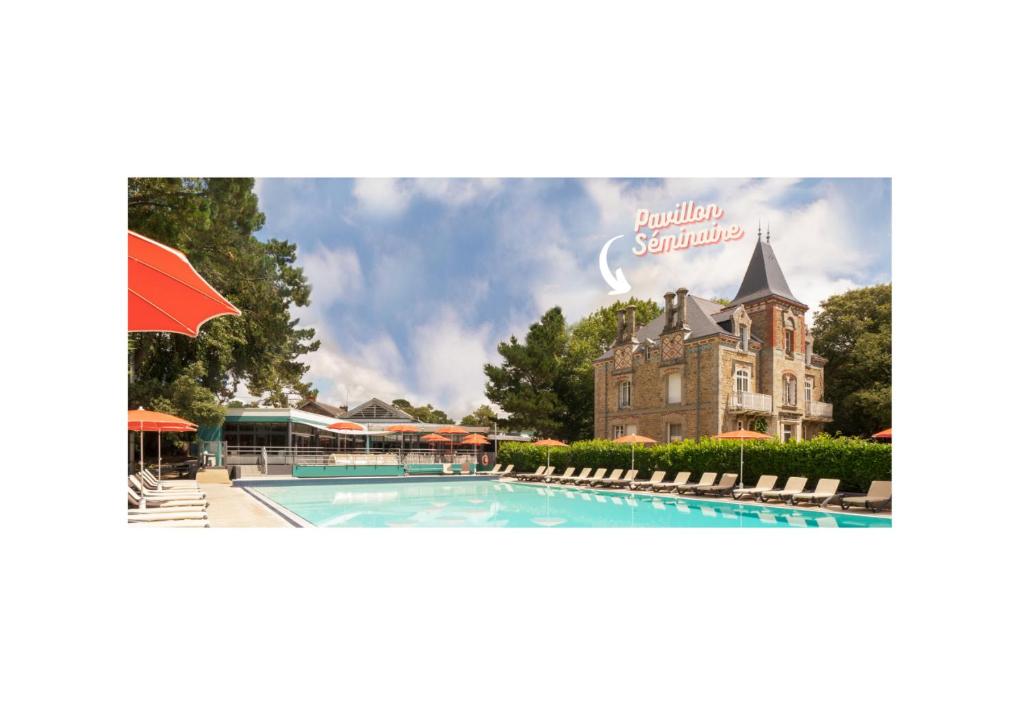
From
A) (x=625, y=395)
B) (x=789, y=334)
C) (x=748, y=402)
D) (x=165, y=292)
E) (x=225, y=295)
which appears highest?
(x=225, y=295)

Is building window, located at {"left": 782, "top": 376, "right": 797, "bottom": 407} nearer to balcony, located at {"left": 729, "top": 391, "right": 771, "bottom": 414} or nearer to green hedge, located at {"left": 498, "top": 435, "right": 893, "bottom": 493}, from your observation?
balcony, located at {"left": 729, "top": 391, "right": 771, "bottom": 414}

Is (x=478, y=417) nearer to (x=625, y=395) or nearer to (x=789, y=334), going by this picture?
(x=625, y=395)

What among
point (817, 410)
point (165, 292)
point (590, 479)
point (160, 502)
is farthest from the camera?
point (817, 410)

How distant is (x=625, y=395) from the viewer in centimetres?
2541

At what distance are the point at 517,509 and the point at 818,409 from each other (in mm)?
13540

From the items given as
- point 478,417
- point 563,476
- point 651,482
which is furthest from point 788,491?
point 478,417

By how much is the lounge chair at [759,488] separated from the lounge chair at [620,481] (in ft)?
12.4

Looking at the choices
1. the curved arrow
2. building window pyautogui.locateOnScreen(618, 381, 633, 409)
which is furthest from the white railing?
the curved arrow

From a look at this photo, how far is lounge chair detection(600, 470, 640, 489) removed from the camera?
62.4 ft

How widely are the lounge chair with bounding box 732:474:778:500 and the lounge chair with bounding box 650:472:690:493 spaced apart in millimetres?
1692

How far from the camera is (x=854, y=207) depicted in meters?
18.4

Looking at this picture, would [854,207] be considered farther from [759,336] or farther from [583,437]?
[583,437]
